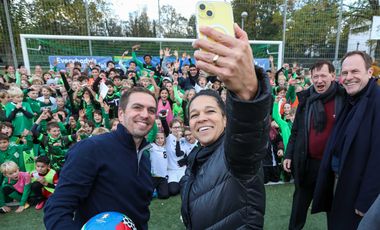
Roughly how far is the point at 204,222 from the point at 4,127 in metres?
4.39

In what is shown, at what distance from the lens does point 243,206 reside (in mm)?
989

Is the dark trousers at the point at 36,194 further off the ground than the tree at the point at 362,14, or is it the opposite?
the tree at the point at 362,14

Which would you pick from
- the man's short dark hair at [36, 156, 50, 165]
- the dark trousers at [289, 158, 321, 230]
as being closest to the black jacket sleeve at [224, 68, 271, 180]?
the dark trousers at [289, 158, 321, 230]

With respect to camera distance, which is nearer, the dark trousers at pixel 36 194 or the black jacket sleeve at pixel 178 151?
the dark trousers at pixel 36 194

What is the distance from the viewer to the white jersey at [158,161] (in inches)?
174

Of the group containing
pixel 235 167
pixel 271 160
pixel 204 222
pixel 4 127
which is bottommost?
pixel 271 160

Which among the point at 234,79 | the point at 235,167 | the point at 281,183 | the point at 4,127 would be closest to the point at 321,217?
the point at 281,183

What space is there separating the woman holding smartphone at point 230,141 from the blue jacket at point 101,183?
1.70 feet

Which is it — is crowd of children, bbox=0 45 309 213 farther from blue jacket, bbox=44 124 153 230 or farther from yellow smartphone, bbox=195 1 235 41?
yellow smartphone, bbox=195 1 235 41

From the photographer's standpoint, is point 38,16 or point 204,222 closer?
point 204,222

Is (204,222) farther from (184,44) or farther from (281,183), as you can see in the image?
(184,44)

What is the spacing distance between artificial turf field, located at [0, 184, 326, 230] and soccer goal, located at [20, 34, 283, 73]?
250 inches

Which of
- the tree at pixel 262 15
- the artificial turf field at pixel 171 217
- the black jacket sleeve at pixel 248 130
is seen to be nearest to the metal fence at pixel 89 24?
the tree at pixel 262 15

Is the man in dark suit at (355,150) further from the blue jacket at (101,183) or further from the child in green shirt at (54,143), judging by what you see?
the child in green shirt at (54,143)
